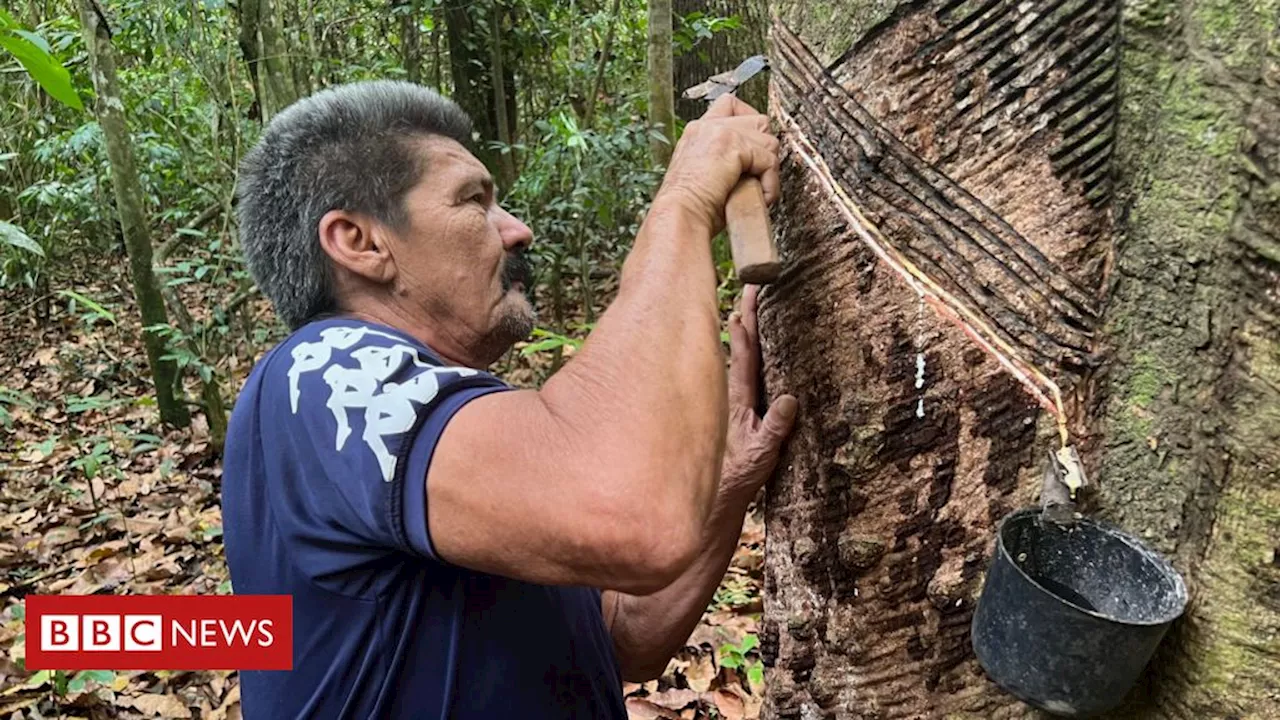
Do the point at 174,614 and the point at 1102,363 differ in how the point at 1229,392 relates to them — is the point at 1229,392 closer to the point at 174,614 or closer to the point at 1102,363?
the point at 1102,363

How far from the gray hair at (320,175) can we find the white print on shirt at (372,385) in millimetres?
296

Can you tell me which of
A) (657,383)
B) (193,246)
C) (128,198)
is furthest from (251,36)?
(657,383)

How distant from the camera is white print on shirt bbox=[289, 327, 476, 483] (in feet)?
3.99

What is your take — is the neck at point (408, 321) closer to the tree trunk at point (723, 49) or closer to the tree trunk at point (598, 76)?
the tree trunk at point (598, 76)

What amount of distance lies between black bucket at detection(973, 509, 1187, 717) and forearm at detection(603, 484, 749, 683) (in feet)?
2.22

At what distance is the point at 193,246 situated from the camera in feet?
24.3

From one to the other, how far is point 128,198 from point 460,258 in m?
4.24

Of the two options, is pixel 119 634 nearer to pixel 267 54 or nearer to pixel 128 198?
pixel 128 198

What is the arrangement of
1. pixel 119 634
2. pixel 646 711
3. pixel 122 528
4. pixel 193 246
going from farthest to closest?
pixel 193 246 → pixel 122 528 → pixel 646 711 → pixel 119 634

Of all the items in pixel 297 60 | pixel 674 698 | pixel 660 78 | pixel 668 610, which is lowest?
pixel 674 698

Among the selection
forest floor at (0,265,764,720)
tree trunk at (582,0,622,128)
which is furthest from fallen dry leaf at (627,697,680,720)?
tree trunk at (582,0,622,128)

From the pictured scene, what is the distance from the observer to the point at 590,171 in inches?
205

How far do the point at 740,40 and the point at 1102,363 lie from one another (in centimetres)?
571

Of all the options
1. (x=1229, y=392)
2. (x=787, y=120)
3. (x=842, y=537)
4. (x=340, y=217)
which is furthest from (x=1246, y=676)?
(x=340, y=217)
